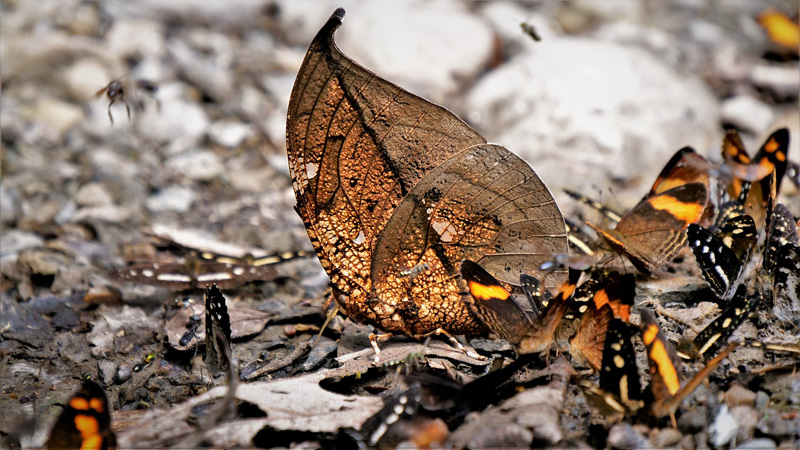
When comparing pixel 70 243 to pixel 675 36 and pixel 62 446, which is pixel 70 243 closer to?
pixel 62 446

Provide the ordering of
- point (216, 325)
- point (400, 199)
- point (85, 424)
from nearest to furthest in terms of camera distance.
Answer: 1. point (85, 424)
2. point (216, 325)
3. point (400, 199)

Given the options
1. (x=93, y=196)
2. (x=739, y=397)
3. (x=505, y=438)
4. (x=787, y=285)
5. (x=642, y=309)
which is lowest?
(x=739, y=397)

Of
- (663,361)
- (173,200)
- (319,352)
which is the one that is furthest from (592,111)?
(663,361)

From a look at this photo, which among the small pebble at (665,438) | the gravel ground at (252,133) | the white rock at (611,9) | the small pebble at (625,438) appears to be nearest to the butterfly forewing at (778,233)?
the gravel ground at (252,133)

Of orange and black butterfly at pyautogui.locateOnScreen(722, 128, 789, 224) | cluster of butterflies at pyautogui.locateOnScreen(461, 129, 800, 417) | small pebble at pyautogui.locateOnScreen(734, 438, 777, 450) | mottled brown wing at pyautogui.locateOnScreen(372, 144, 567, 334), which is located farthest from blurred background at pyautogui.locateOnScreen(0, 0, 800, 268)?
small pebble at pyautogui.locateOnScreen(734, 438, 777, 450)

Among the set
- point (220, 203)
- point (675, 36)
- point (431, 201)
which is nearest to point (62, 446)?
point (431, 201)

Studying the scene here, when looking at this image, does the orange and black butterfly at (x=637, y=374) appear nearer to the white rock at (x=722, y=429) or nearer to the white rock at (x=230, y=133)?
the white rock at (x=722, y=429)

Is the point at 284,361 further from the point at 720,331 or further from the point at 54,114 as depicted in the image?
the point at 54,114
